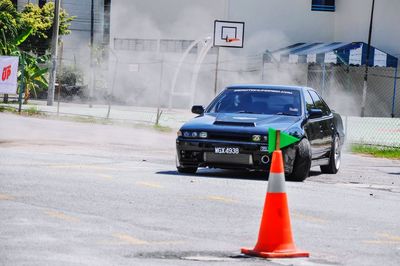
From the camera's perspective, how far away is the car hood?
16.5m

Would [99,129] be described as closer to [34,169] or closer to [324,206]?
[34,169]

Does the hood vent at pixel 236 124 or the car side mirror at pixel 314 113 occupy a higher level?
the car side mirror at pixel 314 113

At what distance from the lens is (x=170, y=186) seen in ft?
48.1

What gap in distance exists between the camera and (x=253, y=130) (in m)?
16.3

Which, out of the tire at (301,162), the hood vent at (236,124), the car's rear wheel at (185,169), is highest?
the hood vent at (236,124)

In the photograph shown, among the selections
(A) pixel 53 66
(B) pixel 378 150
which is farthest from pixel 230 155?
(A) pixel 53 66

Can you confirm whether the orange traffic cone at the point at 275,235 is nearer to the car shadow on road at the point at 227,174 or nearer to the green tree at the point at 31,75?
the car shadow on road at the point at 227,174

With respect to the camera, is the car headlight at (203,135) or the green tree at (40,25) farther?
the green tree at (40,25)

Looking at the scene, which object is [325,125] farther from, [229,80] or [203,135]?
[229,80]

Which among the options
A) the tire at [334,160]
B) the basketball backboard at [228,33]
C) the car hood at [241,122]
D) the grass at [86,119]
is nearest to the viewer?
the car hood at [241,122]

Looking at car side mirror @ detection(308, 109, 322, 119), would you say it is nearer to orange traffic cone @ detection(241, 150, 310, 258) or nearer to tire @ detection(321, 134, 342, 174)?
tire @ detection(321, 134, 342, 174)

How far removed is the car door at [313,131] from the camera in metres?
17.3

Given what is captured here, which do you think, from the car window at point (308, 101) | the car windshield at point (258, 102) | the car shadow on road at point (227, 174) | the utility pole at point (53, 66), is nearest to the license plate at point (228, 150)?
the car shadow on road at point (227, 174)

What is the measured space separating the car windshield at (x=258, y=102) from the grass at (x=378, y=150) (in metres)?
8.09
